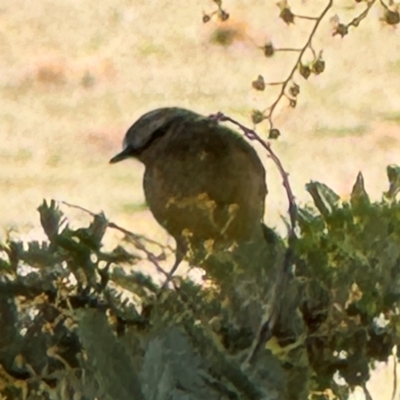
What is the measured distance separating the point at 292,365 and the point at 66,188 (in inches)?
22.5

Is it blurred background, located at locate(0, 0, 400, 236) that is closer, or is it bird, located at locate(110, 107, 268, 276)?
bird, located at locate(110, 107, 268, 276)

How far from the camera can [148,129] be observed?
0.61 meters

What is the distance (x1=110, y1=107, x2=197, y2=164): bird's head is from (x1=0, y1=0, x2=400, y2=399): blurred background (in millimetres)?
377

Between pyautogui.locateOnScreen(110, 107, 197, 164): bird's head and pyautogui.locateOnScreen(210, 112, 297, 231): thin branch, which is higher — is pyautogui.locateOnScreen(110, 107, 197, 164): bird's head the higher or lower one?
the higher one

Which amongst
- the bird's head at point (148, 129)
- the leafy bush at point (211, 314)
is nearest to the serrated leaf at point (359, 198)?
the leafy bush at point (211, 314)

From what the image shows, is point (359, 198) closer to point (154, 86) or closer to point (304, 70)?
point (304, 70)

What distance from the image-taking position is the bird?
1.94 ft

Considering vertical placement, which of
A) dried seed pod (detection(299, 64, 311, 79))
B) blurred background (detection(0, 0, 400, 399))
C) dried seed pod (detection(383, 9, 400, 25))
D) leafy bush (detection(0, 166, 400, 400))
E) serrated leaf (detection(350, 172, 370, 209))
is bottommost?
leafy bush (detection(0, 166, 400, 400))

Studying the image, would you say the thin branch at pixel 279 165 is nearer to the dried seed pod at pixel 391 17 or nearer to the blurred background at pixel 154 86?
the dried seed pod at pixel 391 17

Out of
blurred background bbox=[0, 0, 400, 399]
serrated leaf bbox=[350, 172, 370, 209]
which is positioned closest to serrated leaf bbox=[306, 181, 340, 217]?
serrated leaf bbox=[350, 172, 370, 209]

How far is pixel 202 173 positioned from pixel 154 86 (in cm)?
49

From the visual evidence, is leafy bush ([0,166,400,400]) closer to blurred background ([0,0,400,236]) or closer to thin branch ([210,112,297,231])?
thin branch ([210,112,297,231])

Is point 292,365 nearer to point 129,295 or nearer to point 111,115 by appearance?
point 129,295

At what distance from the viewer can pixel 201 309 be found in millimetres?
526
